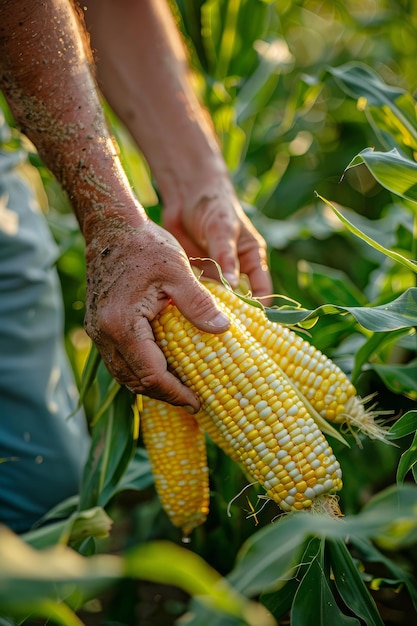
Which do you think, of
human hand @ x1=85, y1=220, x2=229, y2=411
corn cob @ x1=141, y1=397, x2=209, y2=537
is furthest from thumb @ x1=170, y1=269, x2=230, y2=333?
corn cob @ x1=141, y1=397, x2=209, y2=537

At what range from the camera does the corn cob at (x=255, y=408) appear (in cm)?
128

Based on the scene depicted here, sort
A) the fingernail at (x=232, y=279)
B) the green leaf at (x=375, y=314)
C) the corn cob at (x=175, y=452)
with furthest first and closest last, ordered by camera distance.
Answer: the fingernail at (x=232, y=279)
the corn cob at (x=175, y=452)
the green leaf at (x=375, y=314)

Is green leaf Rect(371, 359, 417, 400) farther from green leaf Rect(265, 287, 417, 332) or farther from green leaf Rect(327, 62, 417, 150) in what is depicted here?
green leaf Rect(327, 62, 417, 150)

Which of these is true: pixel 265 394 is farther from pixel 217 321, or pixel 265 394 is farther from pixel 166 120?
pixel 166 120

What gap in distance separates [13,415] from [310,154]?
1.96m

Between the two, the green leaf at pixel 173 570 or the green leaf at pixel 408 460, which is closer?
the green leaf at pixel 173 570

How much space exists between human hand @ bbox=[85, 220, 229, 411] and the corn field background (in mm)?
188

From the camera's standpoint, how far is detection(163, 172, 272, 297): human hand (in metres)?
1.68

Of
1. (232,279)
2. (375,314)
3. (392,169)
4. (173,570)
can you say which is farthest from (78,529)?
(392,169)

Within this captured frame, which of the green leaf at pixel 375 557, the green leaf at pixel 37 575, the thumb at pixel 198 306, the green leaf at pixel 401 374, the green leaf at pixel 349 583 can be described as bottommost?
the green leaf at pixel 375 557

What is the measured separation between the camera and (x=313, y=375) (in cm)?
138

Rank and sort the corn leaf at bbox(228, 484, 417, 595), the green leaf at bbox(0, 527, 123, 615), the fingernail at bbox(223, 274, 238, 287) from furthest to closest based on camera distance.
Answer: the fingernail at bbox(223, 274, 238, 287)
the corn leaf at bbox(228, 484, 417, 595)
the green leaf at bbox(0, 527, 123, 615)

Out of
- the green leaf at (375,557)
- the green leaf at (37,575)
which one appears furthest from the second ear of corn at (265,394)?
the green leaf at (37,575)

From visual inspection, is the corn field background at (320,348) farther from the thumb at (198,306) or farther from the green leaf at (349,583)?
the thumb at (198,306)
